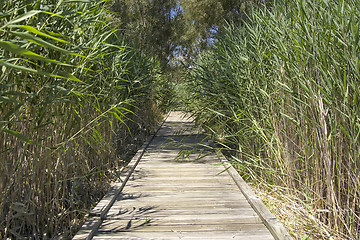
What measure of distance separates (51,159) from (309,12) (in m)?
2.18

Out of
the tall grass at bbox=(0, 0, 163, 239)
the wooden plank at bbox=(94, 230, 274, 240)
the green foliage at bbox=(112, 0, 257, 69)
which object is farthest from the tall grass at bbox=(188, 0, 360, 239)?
the green foliage at bbox=(112, 0, 257, 69)

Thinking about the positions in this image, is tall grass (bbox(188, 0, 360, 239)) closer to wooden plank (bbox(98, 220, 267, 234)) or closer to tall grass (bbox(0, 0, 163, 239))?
wooden plank (bbox(98, 220, 267, 234))

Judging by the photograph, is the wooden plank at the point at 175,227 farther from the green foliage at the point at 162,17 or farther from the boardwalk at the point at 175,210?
the green foliage at the point at 162,17

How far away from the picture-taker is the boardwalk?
238cm

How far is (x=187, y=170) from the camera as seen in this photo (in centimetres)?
432

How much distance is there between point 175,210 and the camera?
2.84 metres

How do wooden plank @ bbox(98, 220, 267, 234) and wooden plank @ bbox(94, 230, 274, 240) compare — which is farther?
wooden plank @ bbox(98, 220, 267, 234)

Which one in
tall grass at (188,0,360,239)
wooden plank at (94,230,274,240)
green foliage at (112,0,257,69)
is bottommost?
wooden plank at (94,230,274,240)

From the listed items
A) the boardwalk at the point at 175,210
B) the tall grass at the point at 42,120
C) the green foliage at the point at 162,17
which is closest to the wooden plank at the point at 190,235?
the boardwalk at the point at 175,210

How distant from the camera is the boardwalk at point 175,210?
2.38 m

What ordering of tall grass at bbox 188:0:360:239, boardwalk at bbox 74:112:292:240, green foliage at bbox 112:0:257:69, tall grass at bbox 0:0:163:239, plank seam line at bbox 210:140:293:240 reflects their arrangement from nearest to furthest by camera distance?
tall grass at bbox 0:0:163:239 < tall grass at bbox 188:0:360:239 < plank seam line at bbox 210:140:293:240 < boardwalk at bbox 74:112:292:240 < green foliage at bbox 112:0:257:69

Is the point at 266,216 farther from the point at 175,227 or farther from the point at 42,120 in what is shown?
the point at 42,120

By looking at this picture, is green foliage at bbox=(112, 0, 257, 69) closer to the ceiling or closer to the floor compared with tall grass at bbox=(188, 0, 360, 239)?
closer to the ceiling

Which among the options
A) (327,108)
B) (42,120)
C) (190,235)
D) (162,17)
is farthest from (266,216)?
(162,17)
